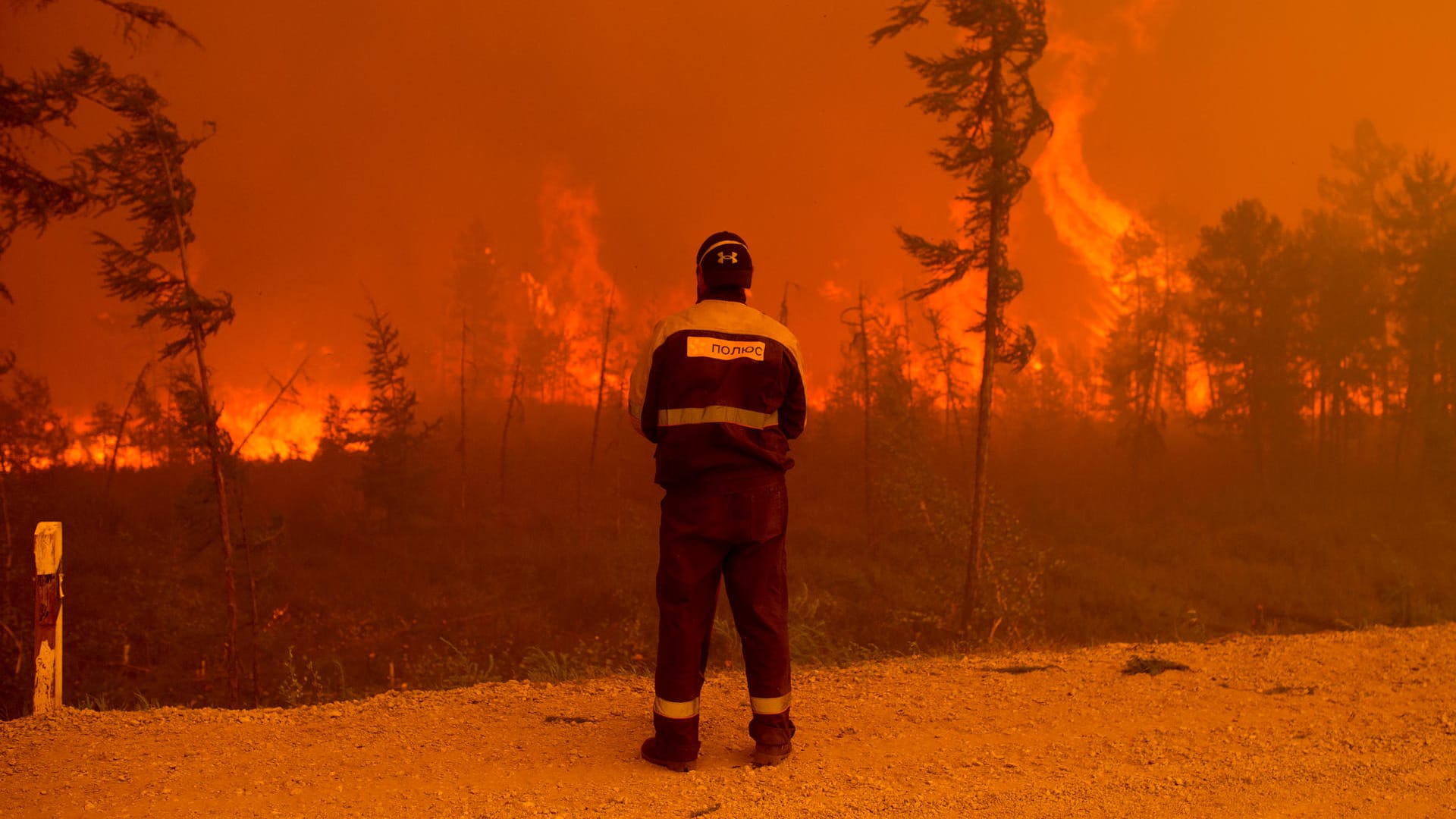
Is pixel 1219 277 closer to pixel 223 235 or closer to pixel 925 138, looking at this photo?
pixel 925 138

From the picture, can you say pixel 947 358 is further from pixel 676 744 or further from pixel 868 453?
pixel 676 744

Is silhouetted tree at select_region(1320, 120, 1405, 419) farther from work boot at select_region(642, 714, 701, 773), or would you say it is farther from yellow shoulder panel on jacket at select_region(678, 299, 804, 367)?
work boot at select_region(642, 714, 701, 773)

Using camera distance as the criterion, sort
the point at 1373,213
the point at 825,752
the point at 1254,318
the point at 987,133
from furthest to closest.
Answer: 1. the point at 1373,213
2. the point at 1254,318
3. the point at 987,133
4. the point at 825,752

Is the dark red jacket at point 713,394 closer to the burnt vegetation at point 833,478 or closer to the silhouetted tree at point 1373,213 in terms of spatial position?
the burnt vegetation at point 833,478

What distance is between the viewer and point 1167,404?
193ft

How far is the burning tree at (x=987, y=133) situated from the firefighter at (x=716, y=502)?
14055 millimetres

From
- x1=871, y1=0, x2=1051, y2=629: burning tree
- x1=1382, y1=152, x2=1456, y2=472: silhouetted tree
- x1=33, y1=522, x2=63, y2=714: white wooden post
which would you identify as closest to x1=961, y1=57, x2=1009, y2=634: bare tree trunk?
x1=871, y1=0, x2=1051, y2=629: burning tree

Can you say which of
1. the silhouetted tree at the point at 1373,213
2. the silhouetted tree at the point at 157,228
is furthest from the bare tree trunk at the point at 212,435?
A: the silhouetted tree at the point at 1373,213

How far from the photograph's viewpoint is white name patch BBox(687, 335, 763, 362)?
4.95 meters

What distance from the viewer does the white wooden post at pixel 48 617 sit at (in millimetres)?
5836

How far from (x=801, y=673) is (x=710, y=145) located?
5566 cm

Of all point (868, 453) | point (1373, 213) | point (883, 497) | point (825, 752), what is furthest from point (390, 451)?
A: point (1373, 213)

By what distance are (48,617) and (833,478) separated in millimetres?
31699

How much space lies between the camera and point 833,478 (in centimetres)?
3644
